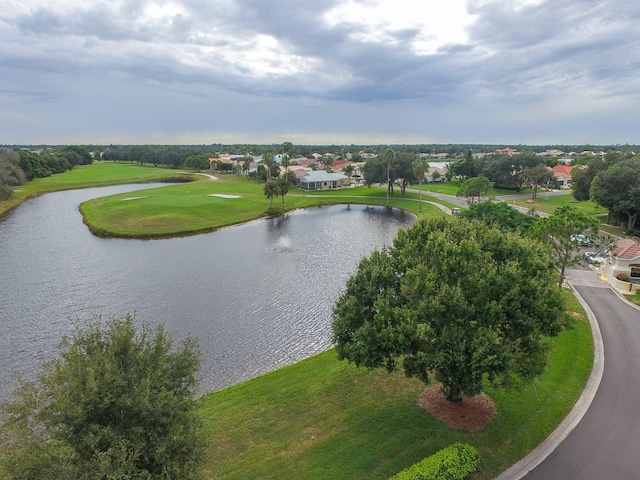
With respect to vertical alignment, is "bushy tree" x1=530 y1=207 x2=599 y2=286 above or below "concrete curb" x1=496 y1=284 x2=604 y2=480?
above

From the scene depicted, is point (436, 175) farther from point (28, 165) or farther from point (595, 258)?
point (28, 165)

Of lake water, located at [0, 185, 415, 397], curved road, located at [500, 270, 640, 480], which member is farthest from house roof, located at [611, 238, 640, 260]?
lake water, located at [0, 185, 415, 397]

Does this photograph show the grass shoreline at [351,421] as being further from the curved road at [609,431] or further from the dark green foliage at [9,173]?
the dark green foliage at [9,173]

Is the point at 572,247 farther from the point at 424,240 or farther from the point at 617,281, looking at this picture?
the point at 424,240

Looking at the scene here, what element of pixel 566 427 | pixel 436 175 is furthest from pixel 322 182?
pixel 566 427

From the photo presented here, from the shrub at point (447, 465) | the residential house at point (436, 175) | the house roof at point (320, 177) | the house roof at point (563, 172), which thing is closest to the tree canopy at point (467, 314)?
the shrub at point (447, 465)

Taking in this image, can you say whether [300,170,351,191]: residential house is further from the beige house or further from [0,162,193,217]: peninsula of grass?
the beige house
